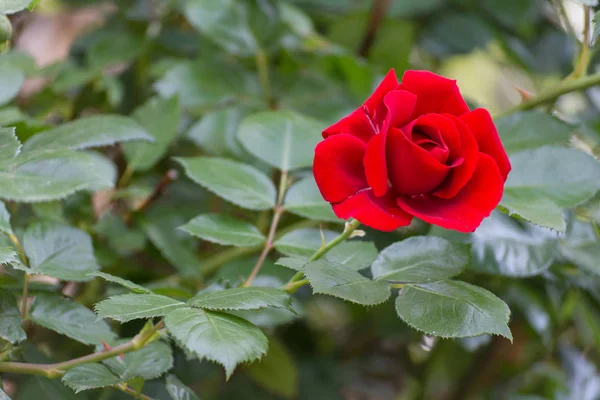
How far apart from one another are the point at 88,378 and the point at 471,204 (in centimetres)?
23

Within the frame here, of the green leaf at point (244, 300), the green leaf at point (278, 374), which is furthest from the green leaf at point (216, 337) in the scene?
the green leaf at point (278, 374)

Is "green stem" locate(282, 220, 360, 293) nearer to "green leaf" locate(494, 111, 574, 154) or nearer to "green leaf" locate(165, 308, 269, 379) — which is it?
"green leaf" locate(165, 308, 269, 379)

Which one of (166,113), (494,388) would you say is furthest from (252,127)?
(494,388)

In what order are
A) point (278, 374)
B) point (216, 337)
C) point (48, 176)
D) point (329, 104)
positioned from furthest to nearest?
point (278, 374)
point (329, 104)
point (48, 176)
point (216, 337)

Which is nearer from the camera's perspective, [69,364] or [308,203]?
[69,364]

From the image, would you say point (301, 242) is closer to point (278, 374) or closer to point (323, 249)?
point (323, 249)

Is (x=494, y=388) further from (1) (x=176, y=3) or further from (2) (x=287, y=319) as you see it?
(1) (x=176, y=3)

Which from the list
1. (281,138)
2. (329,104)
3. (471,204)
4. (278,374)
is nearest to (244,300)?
(471,204)

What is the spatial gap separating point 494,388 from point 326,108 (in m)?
0.52

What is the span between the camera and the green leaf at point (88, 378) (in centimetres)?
33

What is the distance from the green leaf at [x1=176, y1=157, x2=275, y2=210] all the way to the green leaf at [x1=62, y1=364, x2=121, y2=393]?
14 cm

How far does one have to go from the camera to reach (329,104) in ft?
2.26

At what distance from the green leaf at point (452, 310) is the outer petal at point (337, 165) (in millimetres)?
68

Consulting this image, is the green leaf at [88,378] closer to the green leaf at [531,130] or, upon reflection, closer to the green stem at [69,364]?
the green stem at [69,364]
